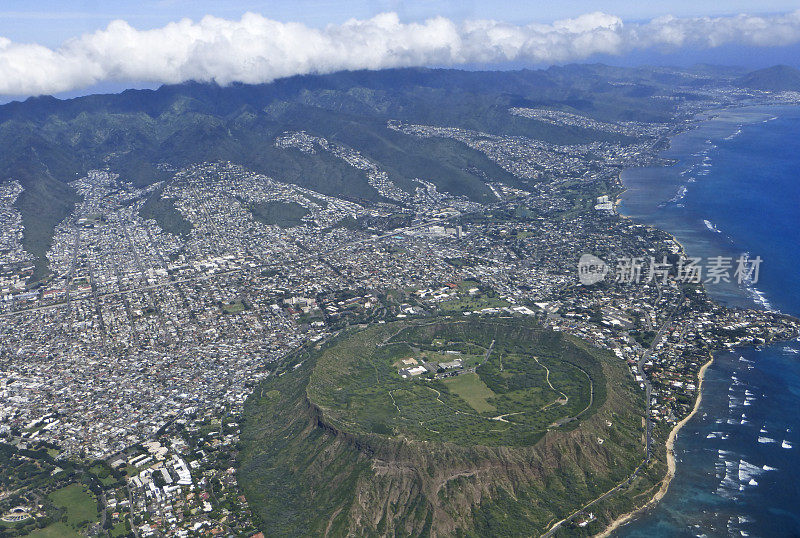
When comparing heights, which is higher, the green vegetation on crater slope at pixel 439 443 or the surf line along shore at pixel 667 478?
the green vegetation on crater slope at pixel 439 443

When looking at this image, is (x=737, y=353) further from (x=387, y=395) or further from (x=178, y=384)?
(x=178, y=384)

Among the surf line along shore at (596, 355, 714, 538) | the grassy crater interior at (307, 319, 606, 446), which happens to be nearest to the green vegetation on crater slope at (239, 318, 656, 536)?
the grassy crater interior at (307, 319, 606, 446)

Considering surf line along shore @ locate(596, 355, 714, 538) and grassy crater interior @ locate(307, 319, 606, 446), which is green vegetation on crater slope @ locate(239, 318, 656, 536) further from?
surf line along shore @ locate(596, 355, 714, 538)

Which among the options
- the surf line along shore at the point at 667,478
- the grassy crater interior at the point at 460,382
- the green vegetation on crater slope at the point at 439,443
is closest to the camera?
the surf line along shore at the point at 667,478

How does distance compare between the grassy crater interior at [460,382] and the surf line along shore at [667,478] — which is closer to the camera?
the surf line along shore at [667,478]

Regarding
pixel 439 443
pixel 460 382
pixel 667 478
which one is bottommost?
pixel 667 478

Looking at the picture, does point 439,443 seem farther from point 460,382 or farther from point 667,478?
point 667,478

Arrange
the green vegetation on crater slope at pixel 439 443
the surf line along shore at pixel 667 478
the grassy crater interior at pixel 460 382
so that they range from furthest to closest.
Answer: the grassy crater interior at pixel 460 382
the green vegetation on crater slope at pixel 439 443
the surf line along shore at pixel 667 478

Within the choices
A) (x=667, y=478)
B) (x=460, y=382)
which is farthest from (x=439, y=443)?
(x=667, y=478)

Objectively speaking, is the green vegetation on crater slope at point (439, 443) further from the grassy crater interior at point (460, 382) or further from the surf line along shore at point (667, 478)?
the surf line along shore at point (667, 478)

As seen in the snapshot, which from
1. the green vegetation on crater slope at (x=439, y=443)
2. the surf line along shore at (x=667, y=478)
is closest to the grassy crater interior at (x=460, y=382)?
the green vegetation on crater slope at (x=439, y=443)
